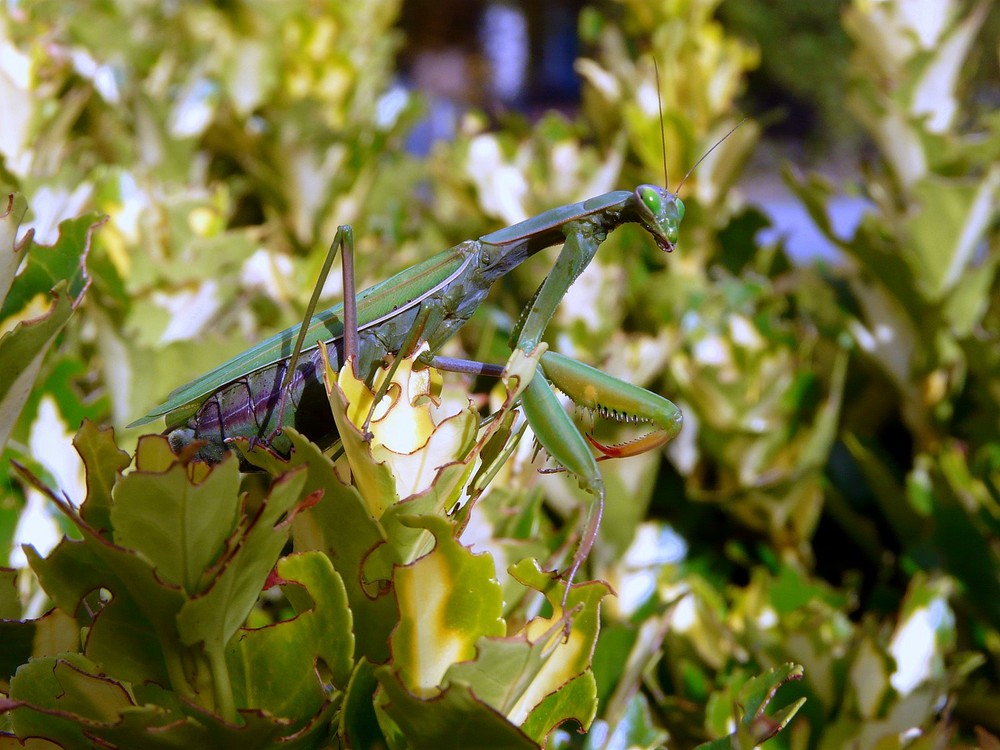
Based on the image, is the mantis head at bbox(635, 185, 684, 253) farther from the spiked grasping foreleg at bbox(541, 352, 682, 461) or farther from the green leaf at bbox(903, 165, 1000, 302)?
the green leaf at bbox(903, 165, 1000, 302)

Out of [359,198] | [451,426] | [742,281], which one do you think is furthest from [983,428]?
[359,198]

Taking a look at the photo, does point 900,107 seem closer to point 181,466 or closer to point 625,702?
point 625,702

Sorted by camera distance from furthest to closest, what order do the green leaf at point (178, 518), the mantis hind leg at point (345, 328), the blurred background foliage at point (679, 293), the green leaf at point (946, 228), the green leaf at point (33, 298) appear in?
1. the green leaf at point (946, 228)
2. the blurred background foliage at point (679, 293)
3. the mantis hind leg at point (345, 328)
4. the green leaf at point (33, 298)
5. the green leaf at point (178, 518)

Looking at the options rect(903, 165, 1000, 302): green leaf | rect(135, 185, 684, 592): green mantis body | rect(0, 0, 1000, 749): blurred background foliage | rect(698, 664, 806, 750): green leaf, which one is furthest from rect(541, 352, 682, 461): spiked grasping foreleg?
rect(903, 165, 1000, 302): green leaf

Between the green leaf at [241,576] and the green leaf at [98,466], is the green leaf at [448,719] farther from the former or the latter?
the green leaf at [98,466]

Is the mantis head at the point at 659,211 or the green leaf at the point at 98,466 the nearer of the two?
the green leaf at the point at 98,466

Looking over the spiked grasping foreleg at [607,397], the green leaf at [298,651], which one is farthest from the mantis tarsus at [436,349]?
the green leaf at [298,651]
